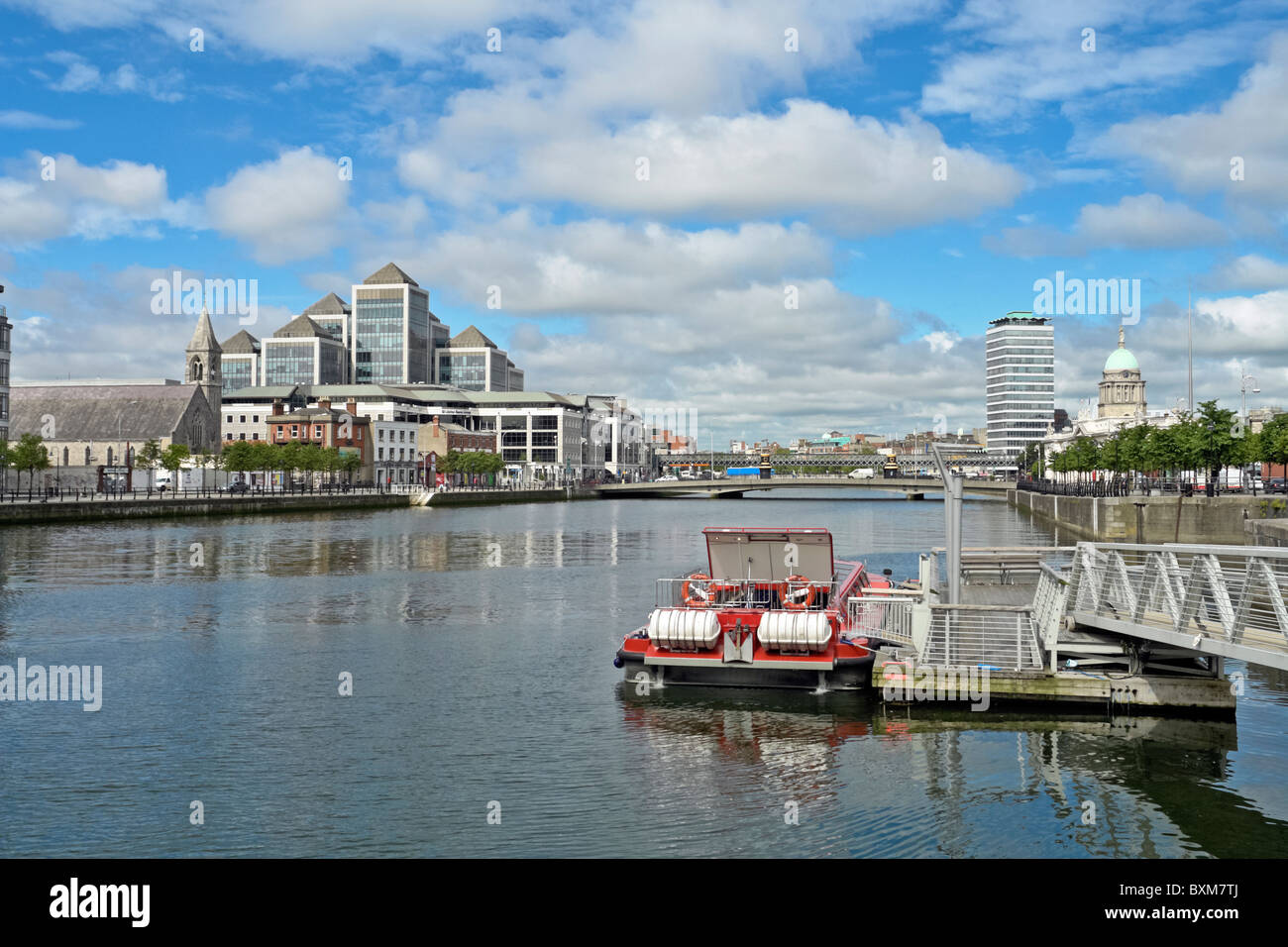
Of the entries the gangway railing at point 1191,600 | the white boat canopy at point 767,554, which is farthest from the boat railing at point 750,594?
the gangway railing at point 1191,600

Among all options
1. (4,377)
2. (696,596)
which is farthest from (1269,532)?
(4,377)

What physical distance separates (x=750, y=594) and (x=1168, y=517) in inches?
2194

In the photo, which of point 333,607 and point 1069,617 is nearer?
point 1069,617

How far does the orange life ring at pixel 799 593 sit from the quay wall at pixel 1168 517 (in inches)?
1383

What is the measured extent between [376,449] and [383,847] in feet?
539

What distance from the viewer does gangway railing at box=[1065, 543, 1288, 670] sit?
57.0ft

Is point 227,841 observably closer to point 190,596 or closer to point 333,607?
point 333,607

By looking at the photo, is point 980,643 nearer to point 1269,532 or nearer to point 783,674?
point 783,674

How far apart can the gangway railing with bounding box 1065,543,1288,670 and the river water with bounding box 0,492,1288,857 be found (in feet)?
7.83

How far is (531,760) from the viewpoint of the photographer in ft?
67.8

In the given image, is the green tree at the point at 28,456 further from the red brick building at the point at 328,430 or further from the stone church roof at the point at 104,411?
A: the red brick building at the point at 328,430

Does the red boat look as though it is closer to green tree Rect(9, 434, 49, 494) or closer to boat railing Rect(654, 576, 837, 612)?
boat railing Rect(654, 576, 837, 612)

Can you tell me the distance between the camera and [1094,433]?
186 m
